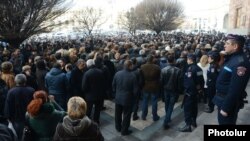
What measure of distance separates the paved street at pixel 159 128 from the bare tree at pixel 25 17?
10971 millimetres

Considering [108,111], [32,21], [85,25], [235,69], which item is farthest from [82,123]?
[85,25]

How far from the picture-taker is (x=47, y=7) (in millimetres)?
18562

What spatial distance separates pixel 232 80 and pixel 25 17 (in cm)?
1589

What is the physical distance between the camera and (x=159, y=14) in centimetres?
4128

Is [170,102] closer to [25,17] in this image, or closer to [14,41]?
[14,41]

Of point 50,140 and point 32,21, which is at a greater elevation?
point 32,21

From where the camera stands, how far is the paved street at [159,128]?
6.81m

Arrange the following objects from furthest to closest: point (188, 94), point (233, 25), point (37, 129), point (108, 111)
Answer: point (233, 25) < point (108, 111) < point (188, 94) < point (37, 129)

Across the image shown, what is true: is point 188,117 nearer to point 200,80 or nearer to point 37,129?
point 200,80

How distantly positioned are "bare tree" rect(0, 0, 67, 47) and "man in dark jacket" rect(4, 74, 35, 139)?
41.4 ft

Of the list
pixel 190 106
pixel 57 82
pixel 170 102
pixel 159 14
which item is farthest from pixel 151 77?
pixel 159 14

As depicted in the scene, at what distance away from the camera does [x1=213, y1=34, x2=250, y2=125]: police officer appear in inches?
174

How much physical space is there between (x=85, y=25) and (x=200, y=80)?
3654cm

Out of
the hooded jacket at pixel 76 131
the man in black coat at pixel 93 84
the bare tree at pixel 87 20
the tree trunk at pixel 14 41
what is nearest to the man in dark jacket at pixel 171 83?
the man in black coat at pixel 93 84
